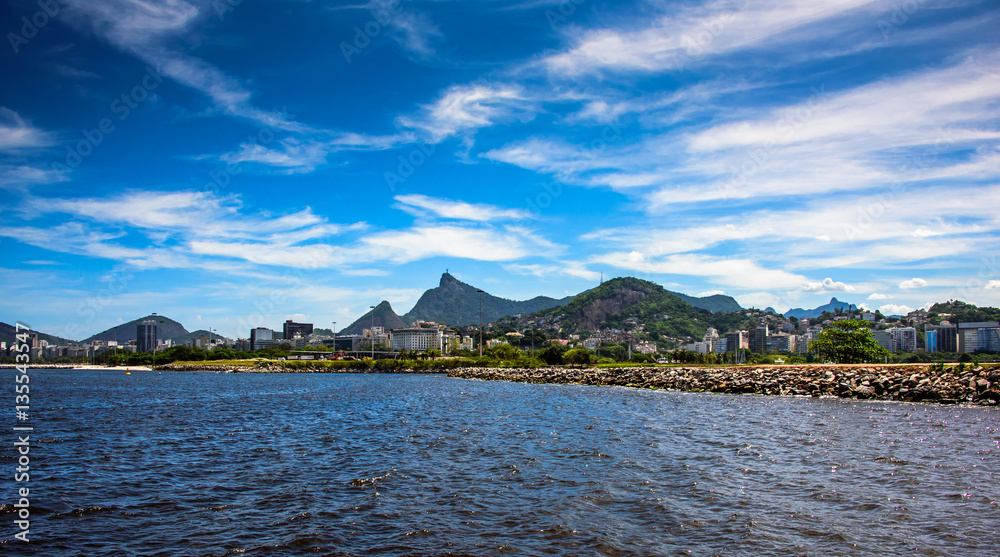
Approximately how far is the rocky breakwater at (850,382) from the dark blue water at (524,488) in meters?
9.14

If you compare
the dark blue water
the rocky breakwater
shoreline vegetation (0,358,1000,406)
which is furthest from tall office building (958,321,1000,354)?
the dark blue water

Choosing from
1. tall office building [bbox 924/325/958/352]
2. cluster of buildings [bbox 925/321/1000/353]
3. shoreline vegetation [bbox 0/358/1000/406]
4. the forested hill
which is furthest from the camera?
the forested hill

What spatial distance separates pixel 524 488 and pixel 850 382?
36.1m

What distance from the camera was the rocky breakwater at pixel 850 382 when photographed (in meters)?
33.5

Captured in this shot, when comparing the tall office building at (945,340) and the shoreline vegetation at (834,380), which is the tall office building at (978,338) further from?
the shoreline vegetation at (834,380)

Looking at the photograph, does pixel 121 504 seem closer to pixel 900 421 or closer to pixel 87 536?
pixel 87 536

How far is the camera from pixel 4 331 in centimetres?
17088

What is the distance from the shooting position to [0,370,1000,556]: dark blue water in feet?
31.3

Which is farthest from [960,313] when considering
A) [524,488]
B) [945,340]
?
[524,488]

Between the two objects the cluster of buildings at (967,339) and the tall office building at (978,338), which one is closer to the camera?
the tall office building at (978,338)

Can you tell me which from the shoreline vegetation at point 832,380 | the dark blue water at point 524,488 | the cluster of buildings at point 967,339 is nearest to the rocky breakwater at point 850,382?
the shoreline vegetation at point 832,380

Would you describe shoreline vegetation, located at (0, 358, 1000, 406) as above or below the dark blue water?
below

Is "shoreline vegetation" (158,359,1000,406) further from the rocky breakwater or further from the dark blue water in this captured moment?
the dark blue water

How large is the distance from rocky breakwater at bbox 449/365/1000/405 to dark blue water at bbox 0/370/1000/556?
30.0 ft
